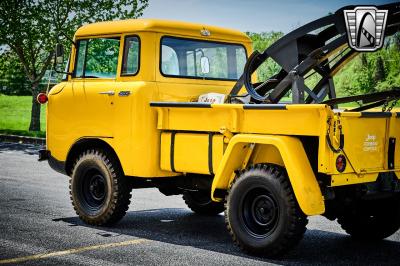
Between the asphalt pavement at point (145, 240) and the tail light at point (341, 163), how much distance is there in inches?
35.4

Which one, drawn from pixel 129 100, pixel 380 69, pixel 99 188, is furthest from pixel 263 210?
pixel 380 69

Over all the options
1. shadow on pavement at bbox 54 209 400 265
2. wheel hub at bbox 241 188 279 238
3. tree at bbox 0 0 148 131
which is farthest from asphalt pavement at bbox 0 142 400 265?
tree at bbox 0 0 148 131

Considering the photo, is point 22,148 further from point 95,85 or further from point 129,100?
point 129,100

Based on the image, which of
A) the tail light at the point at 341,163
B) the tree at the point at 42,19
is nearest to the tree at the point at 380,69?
the tree at the point at 42,19

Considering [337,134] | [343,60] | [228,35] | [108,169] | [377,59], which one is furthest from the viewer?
[377,59]

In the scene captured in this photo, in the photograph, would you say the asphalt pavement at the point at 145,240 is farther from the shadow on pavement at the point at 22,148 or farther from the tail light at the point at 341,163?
the shadow on pavement at the point at 22,148

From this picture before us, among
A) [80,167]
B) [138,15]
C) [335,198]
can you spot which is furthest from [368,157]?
[138,15]

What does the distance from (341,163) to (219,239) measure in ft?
6.12

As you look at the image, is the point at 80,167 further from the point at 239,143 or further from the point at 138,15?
the point at 138,15

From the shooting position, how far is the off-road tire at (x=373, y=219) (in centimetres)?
723

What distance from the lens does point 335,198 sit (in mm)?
6586

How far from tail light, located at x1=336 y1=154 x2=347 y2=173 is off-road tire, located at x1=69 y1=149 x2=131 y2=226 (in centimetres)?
274

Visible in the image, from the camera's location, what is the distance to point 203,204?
29.8ft

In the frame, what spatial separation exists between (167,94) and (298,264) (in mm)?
2618
